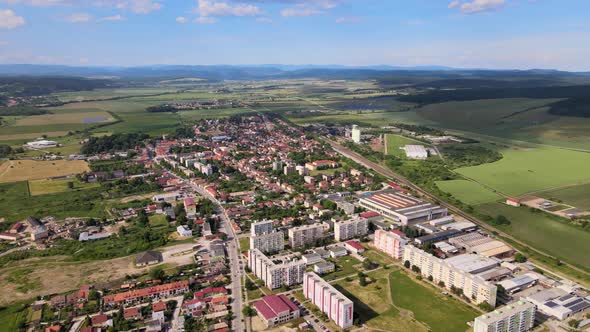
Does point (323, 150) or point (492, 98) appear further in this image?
point (492, 98)

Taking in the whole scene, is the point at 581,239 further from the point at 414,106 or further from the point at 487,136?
the point at 414,106

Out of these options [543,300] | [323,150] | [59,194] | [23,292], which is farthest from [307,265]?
[323,150]

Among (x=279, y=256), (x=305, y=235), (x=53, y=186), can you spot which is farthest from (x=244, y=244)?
A: (x=53, y=186)

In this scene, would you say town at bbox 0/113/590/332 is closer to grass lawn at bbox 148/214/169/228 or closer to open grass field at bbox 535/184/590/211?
grass lawn at bbox 148/214/169/228

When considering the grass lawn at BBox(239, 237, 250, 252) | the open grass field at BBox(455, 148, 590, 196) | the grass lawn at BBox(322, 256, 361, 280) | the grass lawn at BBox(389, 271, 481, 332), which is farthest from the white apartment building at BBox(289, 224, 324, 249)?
the open grass field at BBox(455, 148, 590, 196)

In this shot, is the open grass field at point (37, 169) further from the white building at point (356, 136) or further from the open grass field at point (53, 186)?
the white building at point (356, 136)

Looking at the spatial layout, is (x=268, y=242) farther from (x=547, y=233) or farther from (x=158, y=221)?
(x=547, y=233)

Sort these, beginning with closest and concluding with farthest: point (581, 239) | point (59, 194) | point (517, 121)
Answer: point (581, 239) < point (59, 194) < point (517, 121)
